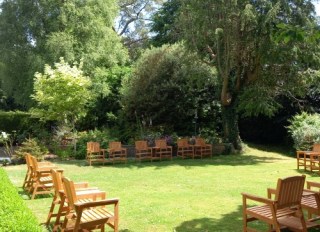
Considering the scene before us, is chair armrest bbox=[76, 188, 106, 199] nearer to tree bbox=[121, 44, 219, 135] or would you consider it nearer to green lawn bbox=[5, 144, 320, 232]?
green lawn bbox=[5, 144, 320, 232]

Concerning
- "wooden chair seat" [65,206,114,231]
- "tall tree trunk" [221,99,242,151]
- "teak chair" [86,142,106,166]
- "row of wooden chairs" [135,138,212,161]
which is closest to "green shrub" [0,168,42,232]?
"wooden chair seat" [65,206,114,231]

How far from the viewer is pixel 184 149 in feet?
55.2

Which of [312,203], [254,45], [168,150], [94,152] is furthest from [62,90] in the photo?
[312,203]

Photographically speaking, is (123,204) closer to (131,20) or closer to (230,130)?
(230,130)

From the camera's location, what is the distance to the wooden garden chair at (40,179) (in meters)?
8.23

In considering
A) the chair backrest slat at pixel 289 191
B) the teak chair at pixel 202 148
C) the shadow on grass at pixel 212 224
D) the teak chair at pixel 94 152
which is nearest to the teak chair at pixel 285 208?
the chair backrest slat at pixel 289 191

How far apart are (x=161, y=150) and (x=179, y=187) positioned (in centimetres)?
673

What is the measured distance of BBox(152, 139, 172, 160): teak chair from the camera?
1592cm

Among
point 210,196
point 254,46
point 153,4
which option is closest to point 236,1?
point 254,46

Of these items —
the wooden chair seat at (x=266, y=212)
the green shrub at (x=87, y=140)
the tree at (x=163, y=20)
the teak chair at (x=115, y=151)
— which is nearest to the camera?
the wooden chair seat at (x=266, y=212)

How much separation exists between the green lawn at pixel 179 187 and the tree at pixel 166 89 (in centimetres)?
445

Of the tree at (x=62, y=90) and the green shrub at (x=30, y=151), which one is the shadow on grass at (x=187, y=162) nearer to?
the green shrub at (x=30, y=151)

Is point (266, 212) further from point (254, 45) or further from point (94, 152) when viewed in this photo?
point (254, 45)

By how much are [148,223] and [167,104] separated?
13.6 meters
